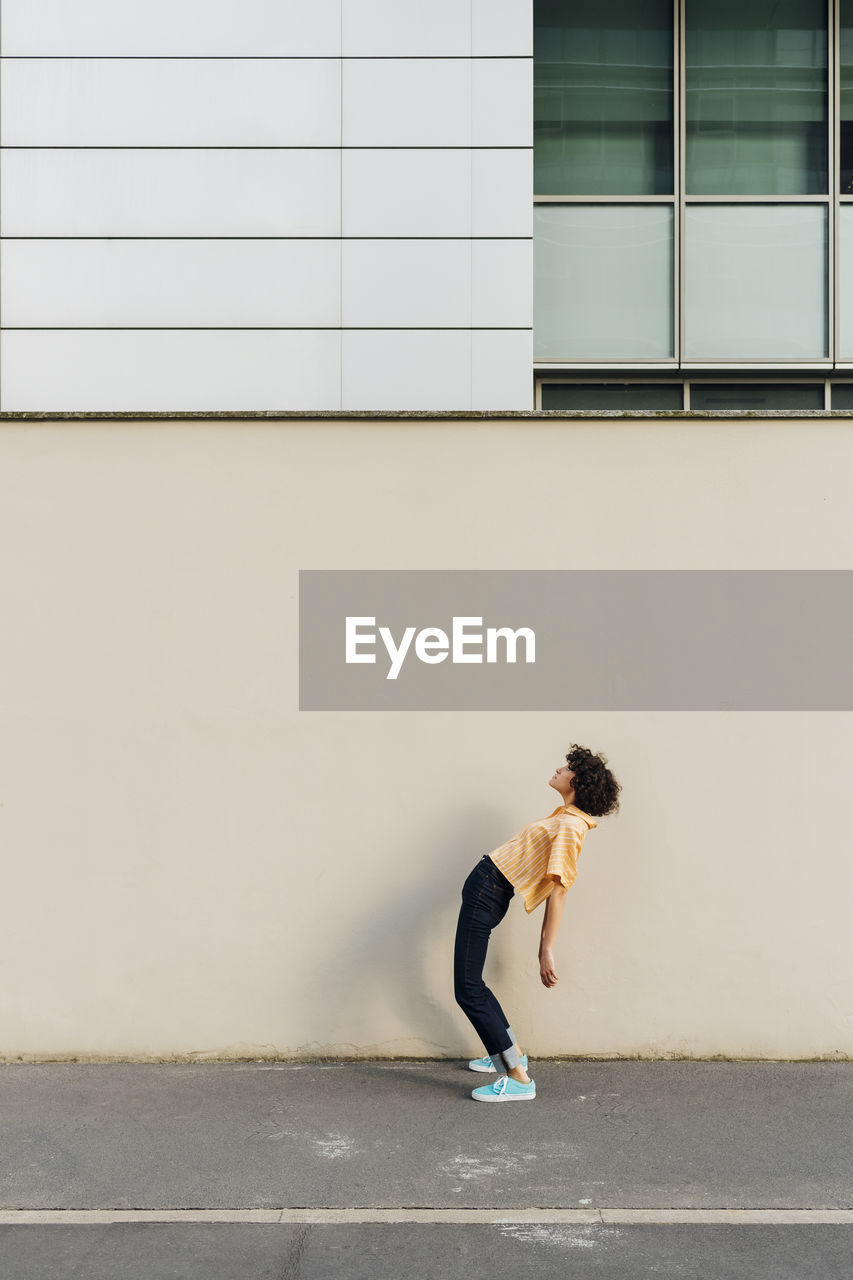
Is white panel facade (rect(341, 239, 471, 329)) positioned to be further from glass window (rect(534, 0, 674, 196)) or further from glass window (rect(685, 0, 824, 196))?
glass window (rect(685, 0, 824, 196))

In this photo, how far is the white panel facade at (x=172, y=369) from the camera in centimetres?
798

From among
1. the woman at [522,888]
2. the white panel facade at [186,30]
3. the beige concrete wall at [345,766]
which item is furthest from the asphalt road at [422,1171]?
the white panel facade at [186,30]

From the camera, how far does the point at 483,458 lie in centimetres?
597

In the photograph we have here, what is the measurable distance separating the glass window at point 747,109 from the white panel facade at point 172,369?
3.51 metres

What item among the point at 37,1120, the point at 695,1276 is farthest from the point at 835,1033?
the point at 37,1120

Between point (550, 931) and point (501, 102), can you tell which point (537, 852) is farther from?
point (501, 102)

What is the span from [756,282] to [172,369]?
458 cm

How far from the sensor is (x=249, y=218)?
8008 mm

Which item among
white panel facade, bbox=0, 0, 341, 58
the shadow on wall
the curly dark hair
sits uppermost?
white panel facade, bbox=0, 0, 341, 58

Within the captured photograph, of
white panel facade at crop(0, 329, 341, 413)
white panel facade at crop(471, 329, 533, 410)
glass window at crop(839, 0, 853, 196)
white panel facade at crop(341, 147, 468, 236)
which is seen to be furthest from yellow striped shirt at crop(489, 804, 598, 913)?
glass window at crop(839, 0, 853, 196)

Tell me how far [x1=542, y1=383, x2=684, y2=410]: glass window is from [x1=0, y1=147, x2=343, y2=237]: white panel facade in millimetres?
2084

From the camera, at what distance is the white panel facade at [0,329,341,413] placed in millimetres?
7984

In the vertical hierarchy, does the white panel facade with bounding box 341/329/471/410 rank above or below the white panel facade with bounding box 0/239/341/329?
below

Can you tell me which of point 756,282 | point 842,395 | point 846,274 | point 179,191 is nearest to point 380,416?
point 179,191
